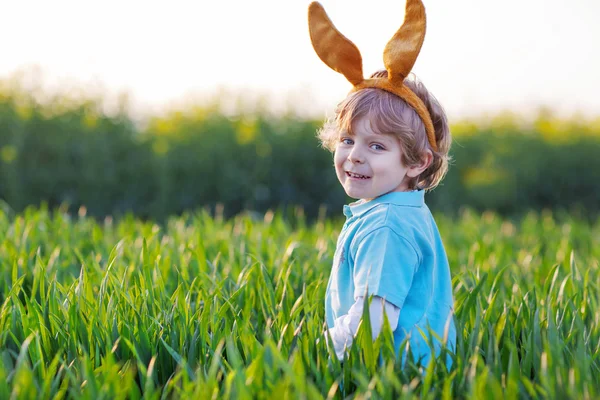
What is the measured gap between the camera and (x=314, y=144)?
6.17 metres

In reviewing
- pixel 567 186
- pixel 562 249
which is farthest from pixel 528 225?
pixel 567 186

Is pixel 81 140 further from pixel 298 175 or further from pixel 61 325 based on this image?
pixel 61 325

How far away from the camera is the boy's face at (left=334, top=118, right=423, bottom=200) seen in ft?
5.86

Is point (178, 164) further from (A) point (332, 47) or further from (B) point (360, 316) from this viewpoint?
(B) point (360, 316)

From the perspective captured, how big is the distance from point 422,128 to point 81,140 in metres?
4.22

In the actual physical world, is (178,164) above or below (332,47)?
below

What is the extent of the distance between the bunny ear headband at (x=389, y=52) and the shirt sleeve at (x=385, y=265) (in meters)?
0.35

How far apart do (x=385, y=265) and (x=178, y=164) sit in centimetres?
432

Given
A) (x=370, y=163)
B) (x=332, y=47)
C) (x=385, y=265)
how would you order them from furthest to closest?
(x=332, y=47) < (x=370, y=163) < (x=385, y=265)

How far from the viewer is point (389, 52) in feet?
6.00

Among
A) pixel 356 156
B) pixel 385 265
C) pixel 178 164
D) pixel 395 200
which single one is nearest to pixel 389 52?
pixel 356 156

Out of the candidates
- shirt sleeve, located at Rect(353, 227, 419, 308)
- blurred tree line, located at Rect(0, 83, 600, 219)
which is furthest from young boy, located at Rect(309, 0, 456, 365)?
blurred tree line, located at Rect(0, 83, 600, 219)

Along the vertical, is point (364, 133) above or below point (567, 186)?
above

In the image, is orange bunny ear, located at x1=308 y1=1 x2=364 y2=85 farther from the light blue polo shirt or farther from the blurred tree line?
the blurred tree line
